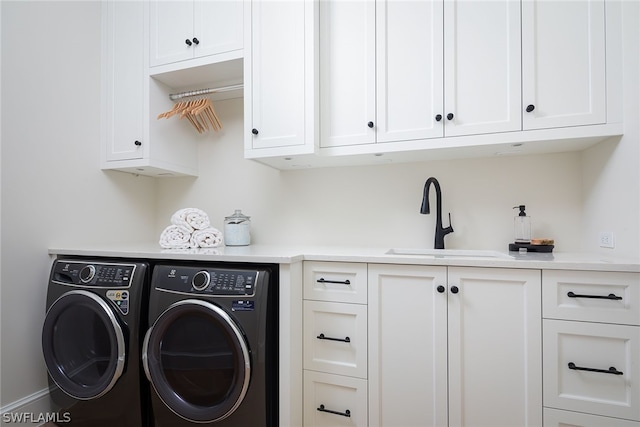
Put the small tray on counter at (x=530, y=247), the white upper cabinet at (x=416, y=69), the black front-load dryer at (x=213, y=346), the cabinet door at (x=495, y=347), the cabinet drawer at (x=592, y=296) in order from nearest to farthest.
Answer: the cabinet drawer at (x=592, y=296) < the cabinet door at (x=495, y=347) < the black front-load dryer at (x=213, y=346) < the white upper cabinet at (x=416, y=69) < the small tray on counter at (x=530, y=247)

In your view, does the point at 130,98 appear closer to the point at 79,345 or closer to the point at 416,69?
the point at 79,345

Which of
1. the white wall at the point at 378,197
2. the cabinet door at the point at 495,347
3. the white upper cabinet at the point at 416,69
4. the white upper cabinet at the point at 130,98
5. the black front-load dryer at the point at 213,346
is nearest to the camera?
the cabinet door at the point at 495,347

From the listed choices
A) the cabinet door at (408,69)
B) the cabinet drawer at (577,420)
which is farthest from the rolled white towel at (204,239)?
the cabinet drawer at (577,420)

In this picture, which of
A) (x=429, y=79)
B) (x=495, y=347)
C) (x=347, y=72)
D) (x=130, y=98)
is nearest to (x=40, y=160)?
(x=130, y=98)

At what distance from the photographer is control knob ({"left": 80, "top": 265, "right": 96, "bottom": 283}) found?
167cm

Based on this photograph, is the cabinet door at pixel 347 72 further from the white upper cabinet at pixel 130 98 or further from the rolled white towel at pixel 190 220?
the white upper cabinet at pixel 130 98

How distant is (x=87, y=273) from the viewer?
169cm

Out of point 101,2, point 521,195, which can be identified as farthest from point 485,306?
point 101,2

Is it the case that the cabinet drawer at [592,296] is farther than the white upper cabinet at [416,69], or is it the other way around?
the white upper cabinet at [416,69]

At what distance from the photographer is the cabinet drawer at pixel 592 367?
3.92ft

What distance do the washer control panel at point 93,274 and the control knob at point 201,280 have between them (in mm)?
365

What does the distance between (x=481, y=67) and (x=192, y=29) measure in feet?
5.45

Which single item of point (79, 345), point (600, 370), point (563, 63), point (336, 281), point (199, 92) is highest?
point (199, 92)

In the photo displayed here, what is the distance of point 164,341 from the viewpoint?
1.54 m
